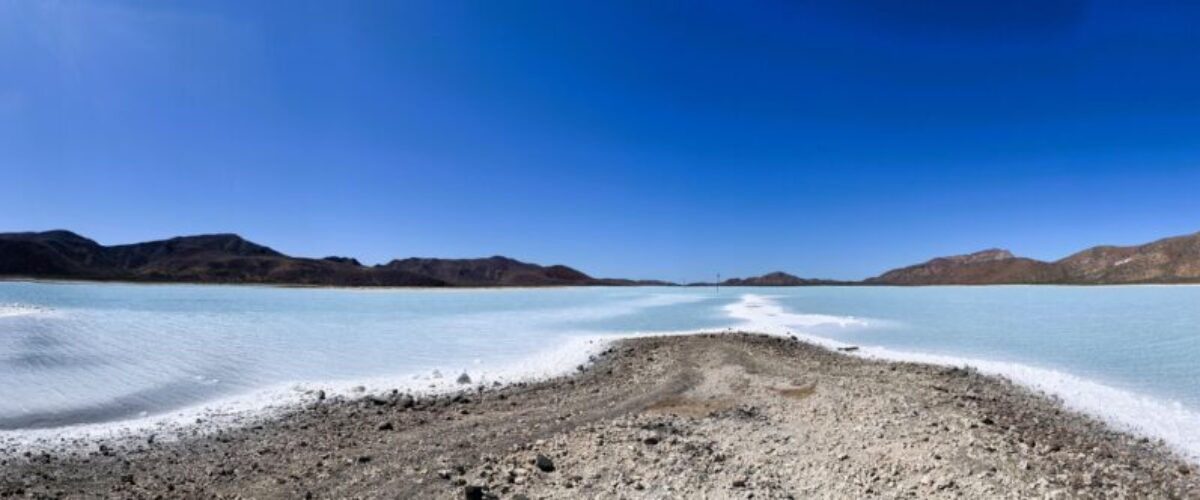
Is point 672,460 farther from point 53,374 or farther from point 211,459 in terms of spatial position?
point 53,374

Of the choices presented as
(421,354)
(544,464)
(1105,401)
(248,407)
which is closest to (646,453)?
(544,464)

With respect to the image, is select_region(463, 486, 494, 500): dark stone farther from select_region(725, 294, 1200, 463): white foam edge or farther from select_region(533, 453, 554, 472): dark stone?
select_region(725, 294, 1200, 463): white foam edge

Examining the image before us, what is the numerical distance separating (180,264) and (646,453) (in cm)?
17378

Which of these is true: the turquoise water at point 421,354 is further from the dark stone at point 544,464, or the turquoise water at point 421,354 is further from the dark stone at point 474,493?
the dark stone at point 474,493

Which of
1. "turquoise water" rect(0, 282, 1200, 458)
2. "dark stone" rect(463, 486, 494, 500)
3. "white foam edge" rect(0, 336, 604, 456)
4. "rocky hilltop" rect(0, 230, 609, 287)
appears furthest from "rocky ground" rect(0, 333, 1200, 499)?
"rocky hilltop" rect(0, 230, 609, 287)

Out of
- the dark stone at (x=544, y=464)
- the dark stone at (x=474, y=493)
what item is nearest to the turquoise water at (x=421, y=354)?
the dark stone at (x=544, y=464)

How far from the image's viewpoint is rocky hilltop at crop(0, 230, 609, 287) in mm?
120750

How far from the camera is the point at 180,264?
147 meters

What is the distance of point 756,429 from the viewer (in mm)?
6891

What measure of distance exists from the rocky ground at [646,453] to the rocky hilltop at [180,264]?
124m

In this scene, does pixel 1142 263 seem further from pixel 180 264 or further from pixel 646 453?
pixel 180 264

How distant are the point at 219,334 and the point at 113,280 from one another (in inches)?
4528

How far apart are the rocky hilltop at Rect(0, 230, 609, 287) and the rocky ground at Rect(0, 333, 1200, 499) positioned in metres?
124

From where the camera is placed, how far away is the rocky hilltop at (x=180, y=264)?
120750 millimetres
